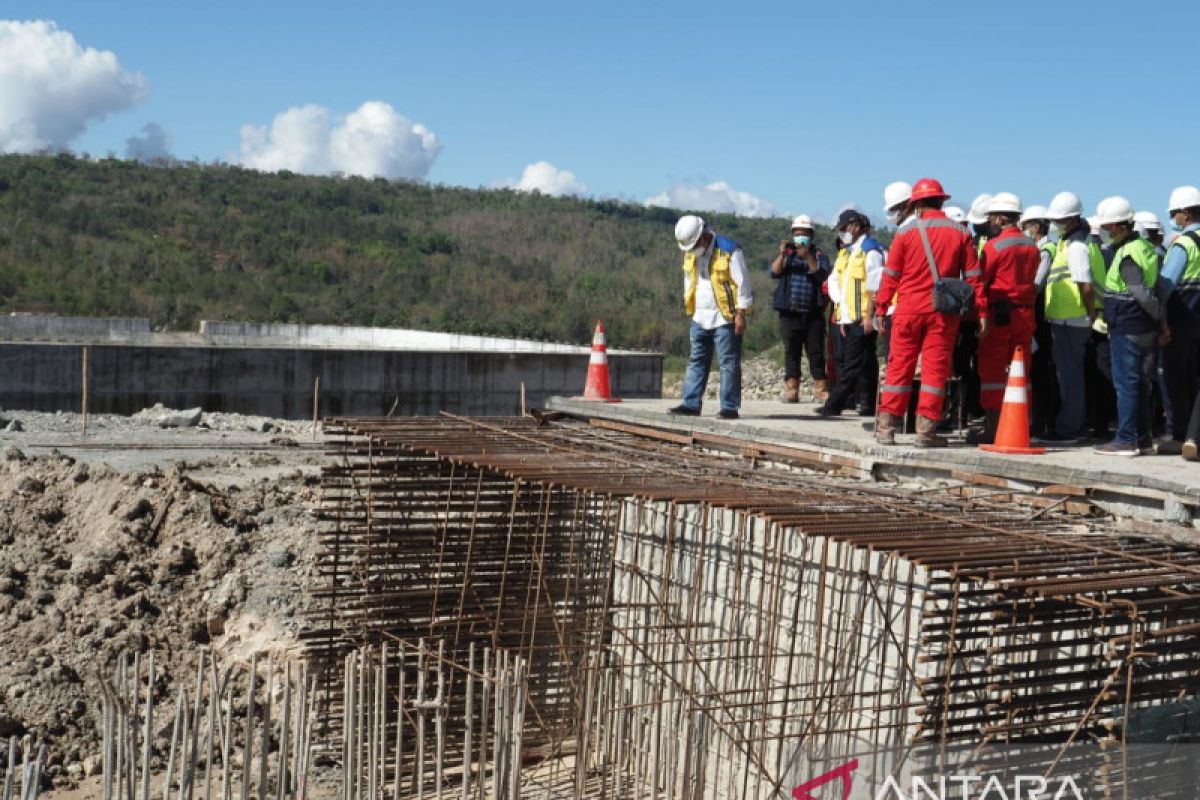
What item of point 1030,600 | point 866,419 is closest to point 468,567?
point 866,419

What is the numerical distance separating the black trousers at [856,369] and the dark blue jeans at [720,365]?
3.13 ft

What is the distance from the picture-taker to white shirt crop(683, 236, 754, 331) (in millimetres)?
10141

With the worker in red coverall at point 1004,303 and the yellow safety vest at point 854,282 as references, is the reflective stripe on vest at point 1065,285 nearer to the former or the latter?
the worker in red coverall at point 1004,303

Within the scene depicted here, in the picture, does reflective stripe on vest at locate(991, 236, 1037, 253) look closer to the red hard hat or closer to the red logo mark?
the red hard hat

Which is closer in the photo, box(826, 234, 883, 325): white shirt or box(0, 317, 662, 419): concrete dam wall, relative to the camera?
box(826, 234, 883, 325): white shirt

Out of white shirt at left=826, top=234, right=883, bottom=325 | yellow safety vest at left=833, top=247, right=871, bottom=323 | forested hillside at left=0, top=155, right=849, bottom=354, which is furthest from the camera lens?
forested hillside at left=0, top=155, right=849, bottom=354

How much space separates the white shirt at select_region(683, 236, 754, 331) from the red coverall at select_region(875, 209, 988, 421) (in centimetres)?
170

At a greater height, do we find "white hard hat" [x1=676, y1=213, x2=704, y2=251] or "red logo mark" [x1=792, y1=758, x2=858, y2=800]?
"white hard hat" [x1=676, y1=213, x2=704, y2=251]

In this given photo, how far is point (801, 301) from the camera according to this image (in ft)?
38.9

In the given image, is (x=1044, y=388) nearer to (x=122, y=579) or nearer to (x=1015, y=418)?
(x=1015, y=418)

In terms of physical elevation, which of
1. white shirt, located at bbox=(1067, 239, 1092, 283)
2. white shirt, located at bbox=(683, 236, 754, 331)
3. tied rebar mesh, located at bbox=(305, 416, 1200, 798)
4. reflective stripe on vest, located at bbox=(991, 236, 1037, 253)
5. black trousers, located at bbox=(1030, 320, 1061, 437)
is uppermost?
reflective stripe on vest, located at bbox=(991, 236, 1037, 253)

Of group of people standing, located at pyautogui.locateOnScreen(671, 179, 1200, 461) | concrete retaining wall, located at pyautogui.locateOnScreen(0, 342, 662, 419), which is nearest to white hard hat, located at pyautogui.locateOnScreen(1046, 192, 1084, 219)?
group of people standing, located at pyautogui.locateOnScreen(671, 179, 1200, 461)

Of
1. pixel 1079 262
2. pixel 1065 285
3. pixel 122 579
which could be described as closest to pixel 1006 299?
pixel 1079 262

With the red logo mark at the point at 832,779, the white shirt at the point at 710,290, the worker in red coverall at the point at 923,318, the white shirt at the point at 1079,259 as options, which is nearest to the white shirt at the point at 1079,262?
the white shirt at the point at 1079,259
